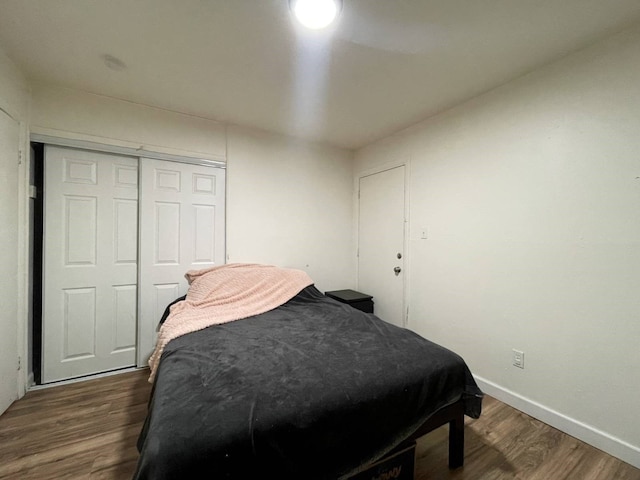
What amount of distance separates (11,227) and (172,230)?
3.36 feet

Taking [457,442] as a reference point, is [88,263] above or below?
above

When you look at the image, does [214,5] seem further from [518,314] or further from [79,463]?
[518,314]

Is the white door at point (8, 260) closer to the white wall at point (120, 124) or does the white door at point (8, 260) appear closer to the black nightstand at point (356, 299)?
the white wall at point (120, 124)

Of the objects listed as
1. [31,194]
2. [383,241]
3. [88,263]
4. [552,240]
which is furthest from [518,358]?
[31,194]

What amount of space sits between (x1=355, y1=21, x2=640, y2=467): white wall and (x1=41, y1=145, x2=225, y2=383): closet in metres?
2.42

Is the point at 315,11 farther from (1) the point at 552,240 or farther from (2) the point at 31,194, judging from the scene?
(2) the point at 31,194

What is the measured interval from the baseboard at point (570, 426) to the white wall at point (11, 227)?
11.6ft

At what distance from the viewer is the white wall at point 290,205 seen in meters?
2.91

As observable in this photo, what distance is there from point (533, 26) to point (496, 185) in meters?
0.99

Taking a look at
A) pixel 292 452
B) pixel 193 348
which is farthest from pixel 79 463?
pixel 292 452

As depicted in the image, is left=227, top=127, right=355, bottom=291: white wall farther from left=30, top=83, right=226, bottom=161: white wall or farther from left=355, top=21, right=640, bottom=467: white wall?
left=355, top=21, right=640, bottom=467: white wall

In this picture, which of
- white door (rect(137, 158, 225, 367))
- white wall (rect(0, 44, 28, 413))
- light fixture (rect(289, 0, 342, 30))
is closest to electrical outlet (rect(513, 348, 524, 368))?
light fixture (rect(289, 0, 342, 30))

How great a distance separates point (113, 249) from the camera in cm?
240

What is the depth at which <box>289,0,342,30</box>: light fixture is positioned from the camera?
1354 mm
